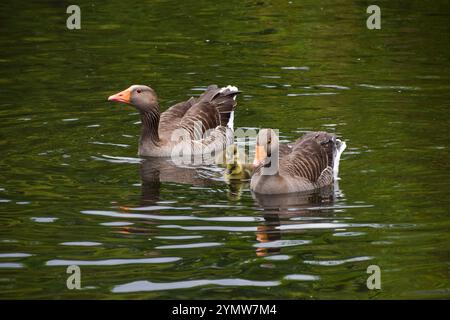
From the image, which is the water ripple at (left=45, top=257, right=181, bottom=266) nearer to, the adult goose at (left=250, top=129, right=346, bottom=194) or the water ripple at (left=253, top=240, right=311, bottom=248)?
the water ripple at (left=253, top=240, right=311, bottom=248)

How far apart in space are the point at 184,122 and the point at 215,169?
68.5 inches

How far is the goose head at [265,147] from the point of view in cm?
1441

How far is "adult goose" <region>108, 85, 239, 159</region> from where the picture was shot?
17.1 m

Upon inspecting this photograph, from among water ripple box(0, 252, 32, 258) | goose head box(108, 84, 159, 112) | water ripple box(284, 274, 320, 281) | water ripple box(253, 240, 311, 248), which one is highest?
goose head box(108, 84, 159, 112)

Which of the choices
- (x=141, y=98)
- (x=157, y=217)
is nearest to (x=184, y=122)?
(x=141, y=98)

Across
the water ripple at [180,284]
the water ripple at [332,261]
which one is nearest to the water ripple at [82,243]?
the water ripple at [180,284]

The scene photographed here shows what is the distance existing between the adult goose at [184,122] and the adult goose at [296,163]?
2486 millimetres

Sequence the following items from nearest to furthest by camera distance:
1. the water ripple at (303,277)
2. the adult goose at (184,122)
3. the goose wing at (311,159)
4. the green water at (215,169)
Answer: the water ripple at (303,277) < the green water at (215,169) < the goose wing at (311,159) < the adult goose at (184,122)

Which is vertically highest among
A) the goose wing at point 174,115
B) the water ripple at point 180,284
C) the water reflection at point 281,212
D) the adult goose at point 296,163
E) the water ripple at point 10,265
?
the goose wing at point 174,115

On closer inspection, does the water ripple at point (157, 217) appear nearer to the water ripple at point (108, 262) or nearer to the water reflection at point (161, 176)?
the water reflection at point (161, 176)

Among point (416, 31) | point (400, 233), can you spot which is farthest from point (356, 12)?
point (400, 233)

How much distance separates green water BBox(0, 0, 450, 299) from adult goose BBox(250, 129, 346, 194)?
31 centimetres

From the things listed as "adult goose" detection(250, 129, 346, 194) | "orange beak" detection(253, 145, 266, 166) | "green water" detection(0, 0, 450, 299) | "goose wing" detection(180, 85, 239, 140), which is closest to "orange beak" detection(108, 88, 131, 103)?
"green water" detection(0, 0, 450, 299)
